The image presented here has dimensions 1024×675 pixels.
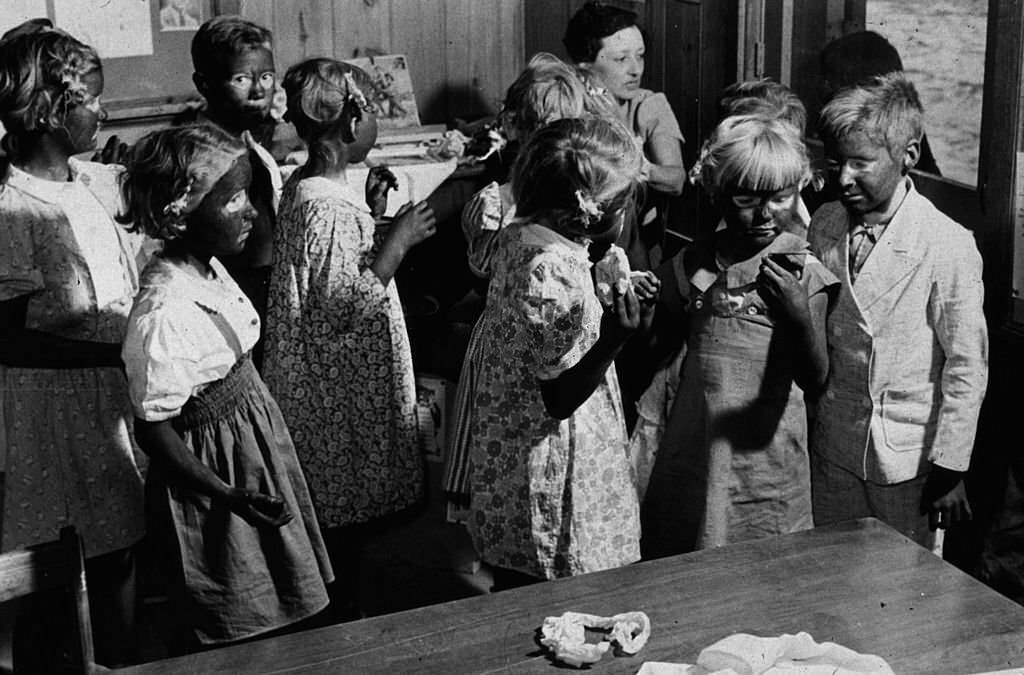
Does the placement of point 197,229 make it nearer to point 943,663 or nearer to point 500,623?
point 500,623

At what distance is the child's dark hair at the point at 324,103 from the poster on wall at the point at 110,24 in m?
1.42

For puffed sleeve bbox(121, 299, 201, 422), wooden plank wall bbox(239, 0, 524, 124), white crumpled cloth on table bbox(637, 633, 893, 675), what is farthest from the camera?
wooden plank wall bbox(239, 0, 524, 124)

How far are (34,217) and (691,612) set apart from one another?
68.8 inches

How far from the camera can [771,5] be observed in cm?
432

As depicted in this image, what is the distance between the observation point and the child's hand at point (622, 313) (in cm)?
238

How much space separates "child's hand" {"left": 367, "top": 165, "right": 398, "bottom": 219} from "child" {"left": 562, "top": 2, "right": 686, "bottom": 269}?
1.01 metres

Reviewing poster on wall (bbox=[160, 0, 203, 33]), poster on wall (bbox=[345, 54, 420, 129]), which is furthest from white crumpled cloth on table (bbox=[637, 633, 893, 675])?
poster on wall (bbox=[345, 54, 420, 129])

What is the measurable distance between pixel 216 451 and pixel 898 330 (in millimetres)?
1493

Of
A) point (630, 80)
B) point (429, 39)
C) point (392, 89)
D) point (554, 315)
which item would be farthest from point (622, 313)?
point (429, 39)

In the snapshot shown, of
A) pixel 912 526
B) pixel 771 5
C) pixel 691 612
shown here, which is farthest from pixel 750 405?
pixel 771 5

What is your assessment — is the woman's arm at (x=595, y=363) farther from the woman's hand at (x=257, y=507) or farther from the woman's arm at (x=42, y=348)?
the woman's arm at (x=42, y=348)

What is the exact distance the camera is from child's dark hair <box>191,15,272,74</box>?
3492 millimetres

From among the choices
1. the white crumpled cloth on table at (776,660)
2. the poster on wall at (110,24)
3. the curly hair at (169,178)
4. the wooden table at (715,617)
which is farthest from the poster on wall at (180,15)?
the white crumpled cloth on table at (776,660)

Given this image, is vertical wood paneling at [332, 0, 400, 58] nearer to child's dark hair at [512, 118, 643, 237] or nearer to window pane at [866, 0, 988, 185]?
window pane at [866, 0, 988, 185]
